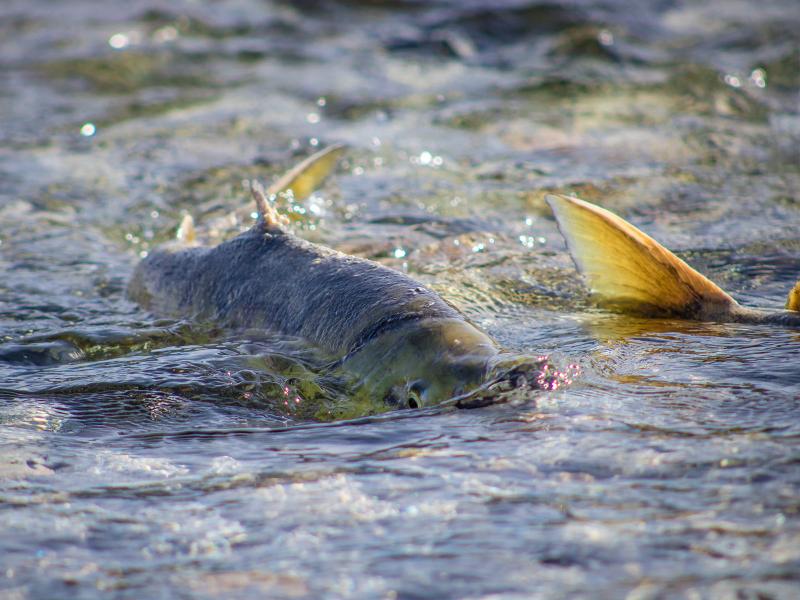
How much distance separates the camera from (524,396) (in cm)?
282

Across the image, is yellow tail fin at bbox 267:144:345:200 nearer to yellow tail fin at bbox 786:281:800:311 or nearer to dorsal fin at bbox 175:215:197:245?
dorsal fin at bbox 175:215:197:245

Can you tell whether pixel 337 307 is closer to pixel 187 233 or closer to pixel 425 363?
pixel 425 363

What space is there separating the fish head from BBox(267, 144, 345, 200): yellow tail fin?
7.45 ft

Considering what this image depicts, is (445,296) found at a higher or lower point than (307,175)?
lower

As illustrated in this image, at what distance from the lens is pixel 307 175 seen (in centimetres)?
523

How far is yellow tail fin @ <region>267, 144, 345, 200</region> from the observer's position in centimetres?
515

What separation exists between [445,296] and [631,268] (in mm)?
672

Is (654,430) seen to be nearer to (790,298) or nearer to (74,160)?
(790,298)

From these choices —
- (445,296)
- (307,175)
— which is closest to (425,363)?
(445,296)

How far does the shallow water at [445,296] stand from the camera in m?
2.13

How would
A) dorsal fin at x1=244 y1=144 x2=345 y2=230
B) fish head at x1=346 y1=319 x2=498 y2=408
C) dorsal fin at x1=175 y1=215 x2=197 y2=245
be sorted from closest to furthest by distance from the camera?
1. fish head at x1=346 y1=319 x2=498 y2=408
2. dorsal fin at x1=175 y1=215 x2=197 y2=245
3. dorsal fin at x1=244 y1=144 x2=345 y2=230

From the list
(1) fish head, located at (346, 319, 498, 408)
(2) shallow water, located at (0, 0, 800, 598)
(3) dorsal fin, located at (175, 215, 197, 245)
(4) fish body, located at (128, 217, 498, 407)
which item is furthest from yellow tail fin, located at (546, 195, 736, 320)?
(3) dorsal fin, located at (175, 215, 197, 245)

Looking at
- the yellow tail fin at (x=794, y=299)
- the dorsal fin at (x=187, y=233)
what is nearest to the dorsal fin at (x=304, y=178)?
the dorsal fin at (x=187, y=233)

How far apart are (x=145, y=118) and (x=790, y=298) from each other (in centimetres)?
579
